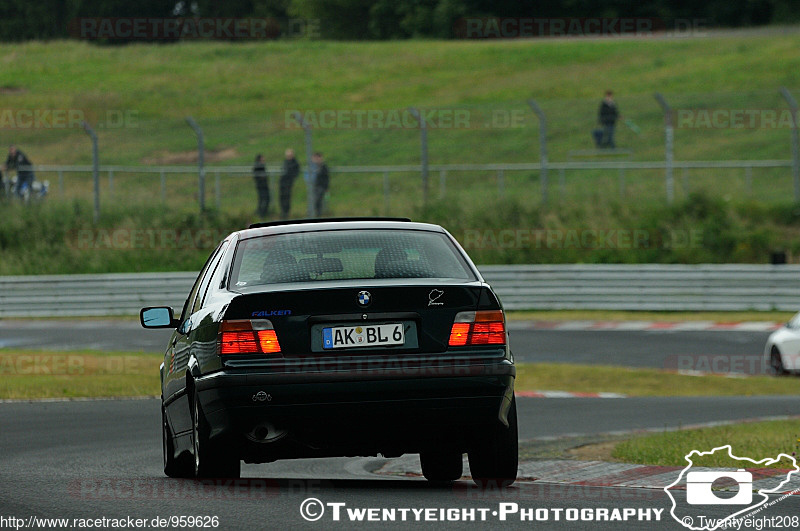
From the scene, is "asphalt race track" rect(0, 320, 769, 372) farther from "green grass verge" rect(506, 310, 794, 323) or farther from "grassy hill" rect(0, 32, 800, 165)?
"grassy hill" rect(0, 32, 800, 165)

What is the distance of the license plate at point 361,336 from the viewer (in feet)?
22.9

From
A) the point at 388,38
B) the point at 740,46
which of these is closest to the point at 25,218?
the point at 740,46

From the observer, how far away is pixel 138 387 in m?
16.6

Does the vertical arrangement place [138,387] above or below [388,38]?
below

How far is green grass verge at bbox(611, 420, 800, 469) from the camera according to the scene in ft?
32.2

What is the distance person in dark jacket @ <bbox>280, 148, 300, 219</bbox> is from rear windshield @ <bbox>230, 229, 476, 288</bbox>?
2377 centimetres

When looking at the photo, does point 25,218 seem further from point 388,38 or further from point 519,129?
point 388,38

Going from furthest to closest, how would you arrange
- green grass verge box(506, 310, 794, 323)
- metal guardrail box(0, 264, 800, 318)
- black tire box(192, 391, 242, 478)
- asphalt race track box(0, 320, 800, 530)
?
metal guardrail box(0, 264, 800, 318)
green grass verge box(506, 310, 794, 323)
black tire box(192, 391, 242, 478)
asphalt race track box(0, 320, 800, 530)

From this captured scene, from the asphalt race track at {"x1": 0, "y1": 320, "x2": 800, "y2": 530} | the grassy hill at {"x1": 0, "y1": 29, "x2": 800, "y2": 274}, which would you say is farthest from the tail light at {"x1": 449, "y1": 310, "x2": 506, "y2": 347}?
the grassy hill at {"x1": 0, "y1": 29, "x2": 800, "y2": 274}

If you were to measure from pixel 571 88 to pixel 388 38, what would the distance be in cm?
2854

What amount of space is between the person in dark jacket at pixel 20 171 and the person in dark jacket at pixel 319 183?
755 centimetres

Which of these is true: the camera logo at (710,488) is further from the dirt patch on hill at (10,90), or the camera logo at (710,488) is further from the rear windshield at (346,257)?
the dirt patch on hill at (10,90)

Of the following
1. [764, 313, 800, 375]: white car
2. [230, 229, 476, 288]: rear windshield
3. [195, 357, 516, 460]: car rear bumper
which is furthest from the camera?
[764, 313, 800, 375]: white car

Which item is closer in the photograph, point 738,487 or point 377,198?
point 738,487
